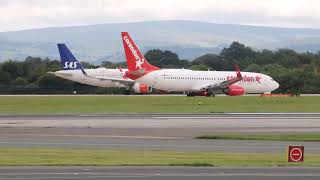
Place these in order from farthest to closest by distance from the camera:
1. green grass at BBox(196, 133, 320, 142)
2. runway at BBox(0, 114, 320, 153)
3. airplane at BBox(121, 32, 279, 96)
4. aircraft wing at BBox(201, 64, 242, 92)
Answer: airplane at BBox(121, 32, 279, 96), aircraft wing at BBox(201, 64, 242, 92), green grass at BBox(196, 133, 320, 142), runway at BBox(0, 114, 320, 153)

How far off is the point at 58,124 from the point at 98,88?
2977 inches

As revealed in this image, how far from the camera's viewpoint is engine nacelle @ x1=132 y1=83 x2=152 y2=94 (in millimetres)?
102550

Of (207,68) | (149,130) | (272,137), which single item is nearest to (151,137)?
(149,130)

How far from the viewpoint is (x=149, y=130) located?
139 feet

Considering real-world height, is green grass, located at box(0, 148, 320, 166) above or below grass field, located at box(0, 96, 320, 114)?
above

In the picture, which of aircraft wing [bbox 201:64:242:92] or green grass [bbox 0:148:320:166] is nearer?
green grass [bbox 0:148:320:166]

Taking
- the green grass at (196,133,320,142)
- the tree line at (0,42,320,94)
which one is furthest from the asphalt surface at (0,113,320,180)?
the tree line at (0,42,320,94)

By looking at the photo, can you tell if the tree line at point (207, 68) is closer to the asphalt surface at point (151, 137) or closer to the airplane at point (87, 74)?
the airplane at point (87, 74)

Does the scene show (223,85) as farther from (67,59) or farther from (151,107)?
(151,107)

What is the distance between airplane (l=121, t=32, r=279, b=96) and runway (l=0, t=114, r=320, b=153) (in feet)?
136
